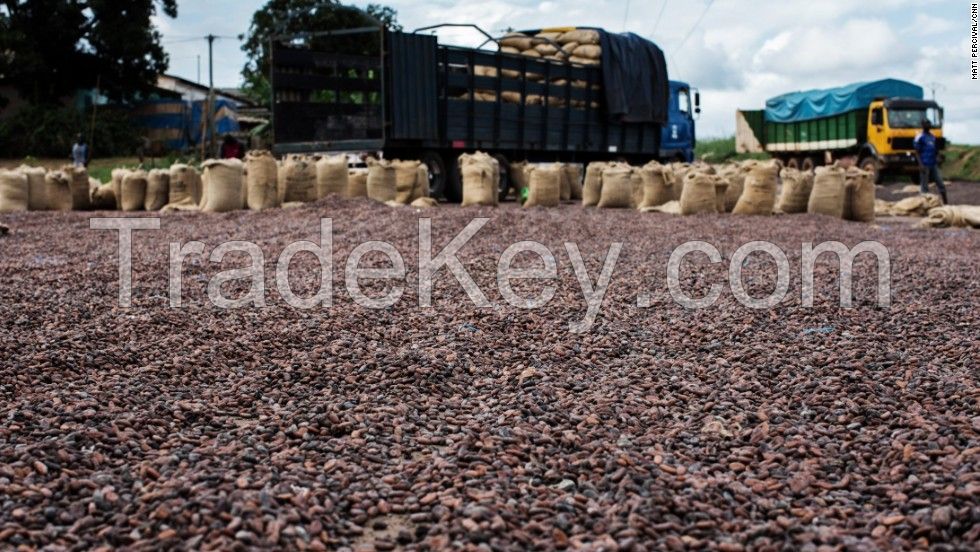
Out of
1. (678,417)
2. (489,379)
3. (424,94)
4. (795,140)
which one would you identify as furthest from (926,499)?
(795,140)

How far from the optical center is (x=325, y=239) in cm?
827

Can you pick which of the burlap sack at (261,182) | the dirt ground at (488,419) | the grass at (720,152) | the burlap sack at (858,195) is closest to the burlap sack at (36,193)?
the burlap sack at (261,182)

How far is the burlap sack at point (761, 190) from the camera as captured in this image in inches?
458

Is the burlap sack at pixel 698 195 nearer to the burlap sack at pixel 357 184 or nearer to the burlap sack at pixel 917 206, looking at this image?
the burlap sack at pixel 917 206

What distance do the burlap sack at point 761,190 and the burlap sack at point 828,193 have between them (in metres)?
0.54

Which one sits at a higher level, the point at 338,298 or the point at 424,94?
the point at 424,94

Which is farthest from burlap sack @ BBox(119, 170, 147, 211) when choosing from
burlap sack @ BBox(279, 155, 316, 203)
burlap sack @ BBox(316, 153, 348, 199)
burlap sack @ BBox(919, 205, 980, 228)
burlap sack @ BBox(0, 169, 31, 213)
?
burlap sack @ BBox(919, 205, 980, 228)

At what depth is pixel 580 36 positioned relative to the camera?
16.0 m

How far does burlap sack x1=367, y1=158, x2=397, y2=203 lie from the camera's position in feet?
37.2

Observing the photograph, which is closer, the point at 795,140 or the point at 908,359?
the point at 908,359

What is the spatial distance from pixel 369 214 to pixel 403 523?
749cm

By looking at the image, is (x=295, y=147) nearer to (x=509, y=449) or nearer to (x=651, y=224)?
(x=651, y=224)

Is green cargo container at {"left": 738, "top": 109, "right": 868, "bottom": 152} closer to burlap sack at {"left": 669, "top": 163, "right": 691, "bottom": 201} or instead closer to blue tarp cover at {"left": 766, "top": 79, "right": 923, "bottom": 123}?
blue tarp cover at {"left": 766, "top": 79, "right": 923, "bottom": 123}

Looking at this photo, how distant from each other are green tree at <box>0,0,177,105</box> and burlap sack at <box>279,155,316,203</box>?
17739 mm
